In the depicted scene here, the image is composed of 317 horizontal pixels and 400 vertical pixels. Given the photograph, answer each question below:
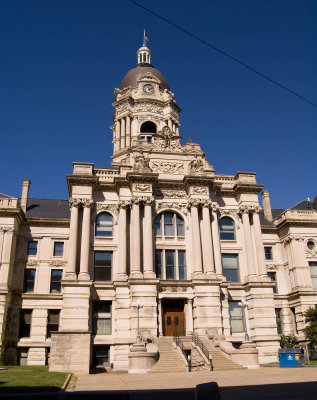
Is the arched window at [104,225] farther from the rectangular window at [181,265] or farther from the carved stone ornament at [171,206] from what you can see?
the rectangular window at [181,265]

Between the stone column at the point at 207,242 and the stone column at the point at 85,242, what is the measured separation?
10.9 metres

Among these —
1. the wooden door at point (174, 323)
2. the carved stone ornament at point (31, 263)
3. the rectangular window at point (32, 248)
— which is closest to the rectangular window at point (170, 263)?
the wooden door at point (174, 323)

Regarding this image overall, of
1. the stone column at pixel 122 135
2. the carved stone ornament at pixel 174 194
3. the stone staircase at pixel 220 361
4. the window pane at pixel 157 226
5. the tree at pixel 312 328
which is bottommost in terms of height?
the stone staircase at pixel 220 361

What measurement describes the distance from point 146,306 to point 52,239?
14470 mm

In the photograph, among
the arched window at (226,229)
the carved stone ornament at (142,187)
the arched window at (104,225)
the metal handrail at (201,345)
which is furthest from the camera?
the arched window at (226,229)

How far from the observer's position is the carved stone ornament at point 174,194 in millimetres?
39594

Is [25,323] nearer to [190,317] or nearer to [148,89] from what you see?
[190,317]

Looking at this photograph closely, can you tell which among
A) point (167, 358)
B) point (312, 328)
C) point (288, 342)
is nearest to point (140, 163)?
point (167, 358)

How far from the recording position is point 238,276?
128 ft

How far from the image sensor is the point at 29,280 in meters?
40.5

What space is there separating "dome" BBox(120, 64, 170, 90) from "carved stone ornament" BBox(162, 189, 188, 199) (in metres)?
27.1

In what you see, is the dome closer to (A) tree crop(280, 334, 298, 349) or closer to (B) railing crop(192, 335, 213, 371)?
(A) tree crop(280, 334, 298, 349)

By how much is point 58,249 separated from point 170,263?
12.9 metres

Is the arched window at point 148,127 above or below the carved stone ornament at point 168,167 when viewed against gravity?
above
